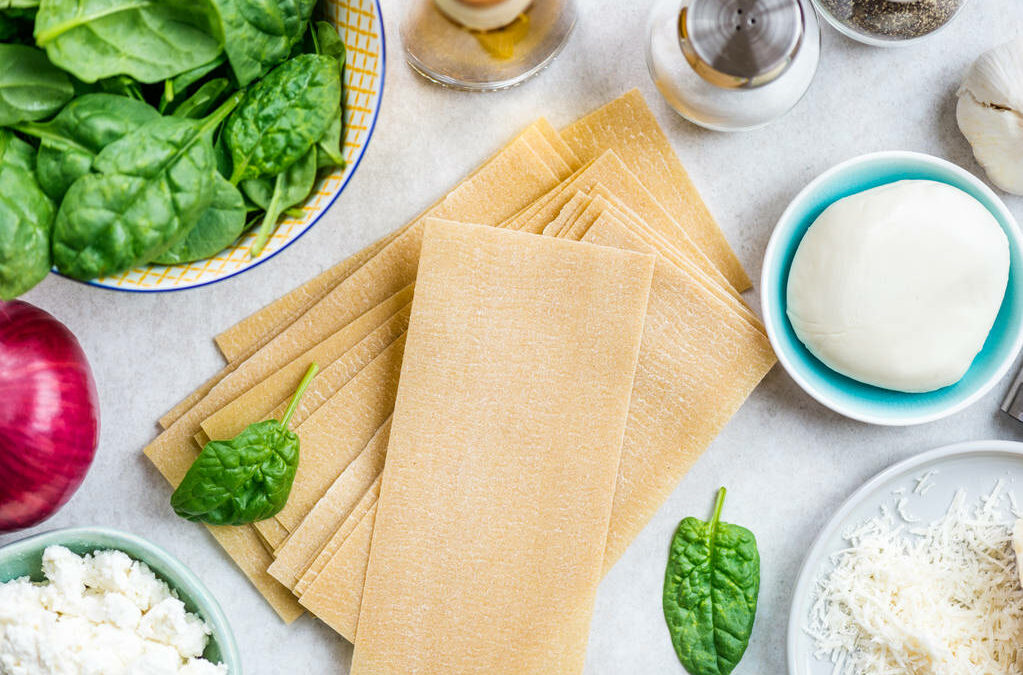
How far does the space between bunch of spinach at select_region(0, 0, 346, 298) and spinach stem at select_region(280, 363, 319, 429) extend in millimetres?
242

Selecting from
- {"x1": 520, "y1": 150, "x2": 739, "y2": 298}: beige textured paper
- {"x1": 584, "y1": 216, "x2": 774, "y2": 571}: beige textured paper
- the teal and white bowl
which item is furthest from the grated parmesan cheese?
{"x1": 520, "y1": 150, "x2": 739, "y2": 298}: beige textured paper

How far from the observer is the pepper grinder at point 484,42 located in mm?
1273

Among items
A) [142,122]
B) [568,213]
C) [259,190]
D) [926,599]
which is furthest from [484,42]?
[926,599]

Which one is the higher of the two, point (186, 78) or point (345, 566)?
point (186, 78)

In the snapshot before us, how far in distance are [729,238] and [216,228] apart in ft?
2.42

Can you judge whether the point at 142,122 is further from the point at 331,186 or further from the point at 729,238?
the point at 729,238

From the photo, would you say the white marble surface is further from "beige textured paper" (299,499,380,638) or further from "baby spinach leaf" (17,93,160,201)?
"baby spinach leaf" (17,93,160,201)

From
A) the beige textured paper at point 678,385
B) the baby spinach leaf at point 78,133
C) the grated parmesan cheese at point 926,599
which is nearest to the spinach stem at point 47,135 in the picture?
the baby spinach leaf at point 78,133

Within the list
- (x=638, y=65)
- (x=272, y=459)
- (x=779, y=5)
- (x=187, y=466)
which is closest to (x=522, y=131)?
(x=638, y=65)

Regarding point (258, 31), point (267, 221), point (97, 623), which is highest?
point (258, 31)

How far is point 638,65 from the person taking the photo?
54.1 inches

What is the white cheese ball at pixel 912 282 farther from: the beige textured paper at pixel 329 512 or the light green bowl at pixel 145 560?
the light green bowl at pixel 145 560

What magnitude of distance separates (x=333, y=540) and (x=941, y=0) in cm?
114

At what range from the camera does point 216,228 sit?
3.70ft
